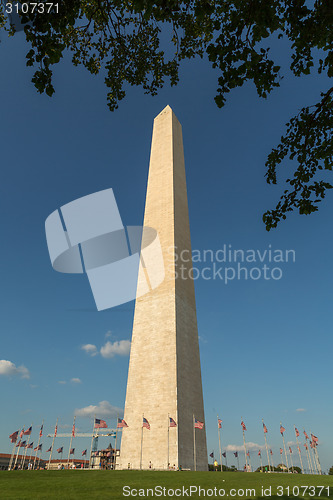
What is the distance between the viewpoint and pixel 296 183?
9.23 meters

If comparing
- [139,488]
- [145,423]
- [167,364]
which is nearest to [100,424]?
[145,423]

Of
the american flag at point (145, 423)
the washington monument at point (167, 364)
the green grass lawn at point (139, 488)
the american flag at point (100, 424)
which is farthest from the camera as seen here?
the american flag at point (100, 424)

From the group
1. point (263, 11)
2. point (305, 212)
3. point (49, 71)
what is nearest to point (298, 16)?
point (263, 11)

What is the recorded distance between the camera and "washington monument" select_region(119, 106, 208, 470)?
2544cm

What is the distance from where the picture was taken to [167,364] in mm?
27328

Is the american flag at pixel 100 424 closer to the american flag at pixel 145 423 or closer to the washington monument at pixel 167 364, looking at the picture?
the washington monument at pixel 167 364

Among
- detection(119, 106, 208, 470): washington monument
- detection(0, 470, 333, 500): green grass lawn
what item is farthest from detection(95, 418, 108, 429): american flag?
detection(0, 470, 333, 500): green grass lawn

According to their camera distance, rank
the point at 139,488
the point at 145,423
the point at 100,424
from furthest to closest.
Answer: the point at 100,424 → the point at 145,423 → the point at 139,488

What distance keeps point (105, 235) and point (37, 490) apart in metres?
24.1

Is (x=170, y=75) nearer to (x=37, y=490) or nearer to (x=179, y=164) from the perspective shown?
(x=37, y=490)

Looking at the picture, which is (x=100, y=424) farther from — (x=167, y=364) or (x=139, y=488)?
(x=139, y=488)

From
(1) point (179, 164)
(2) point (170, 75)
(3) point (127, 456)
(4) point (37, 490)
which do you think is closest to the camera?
(2) point (170, 75)

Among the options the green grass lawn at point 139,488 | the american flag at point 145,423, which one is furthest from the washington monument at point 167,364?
the green grass lawn at point 139,488

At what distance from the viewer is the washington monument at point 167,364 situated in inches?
1001
